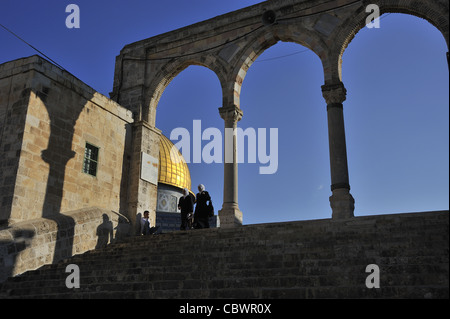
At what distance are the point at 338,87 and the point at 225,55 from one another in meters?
4.28

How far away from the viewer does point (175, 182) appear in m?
27.5

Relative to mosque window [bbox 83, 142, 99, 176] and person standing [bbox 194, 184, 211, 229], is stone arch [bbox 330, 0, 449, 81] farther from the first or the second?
mosque window [bbox 83, 142, 99, 176]

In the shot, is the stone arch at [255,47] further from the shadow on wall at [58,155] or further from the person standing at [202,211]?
the shadow on wall at [58,155]

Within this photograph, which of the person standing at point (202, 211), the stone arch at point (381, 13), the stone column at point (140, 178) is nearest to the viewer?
the stone arch at point (381, 13)

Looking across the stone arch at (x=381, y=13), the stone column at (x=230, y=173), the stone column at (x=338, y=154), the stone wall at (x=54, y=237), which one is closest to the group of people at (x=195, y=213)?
the stone column at (x=230, y=173)

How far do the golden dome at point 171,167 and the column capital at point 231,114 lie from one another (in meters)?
14.4

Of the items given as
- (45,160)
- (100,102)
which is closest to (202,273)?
(45,160)

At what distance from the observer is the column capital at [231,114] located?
508 inches

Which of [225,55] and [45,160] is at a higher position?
[225,55]

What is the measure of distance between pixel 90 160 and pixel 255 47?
250 inches

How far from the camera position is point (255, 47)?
1353 centimetres

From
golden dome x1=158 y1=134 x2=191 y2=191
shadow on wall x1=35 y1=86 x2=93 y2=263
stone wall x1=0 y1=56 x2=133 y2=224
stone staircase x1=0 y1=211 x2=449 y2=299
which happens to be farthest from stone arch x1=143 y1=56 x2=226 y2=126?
golden dome x1=158 y1=134 x2=191 y2=191

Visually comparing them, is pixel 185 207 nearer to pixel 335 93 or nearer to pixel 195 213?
pixel 195 213
